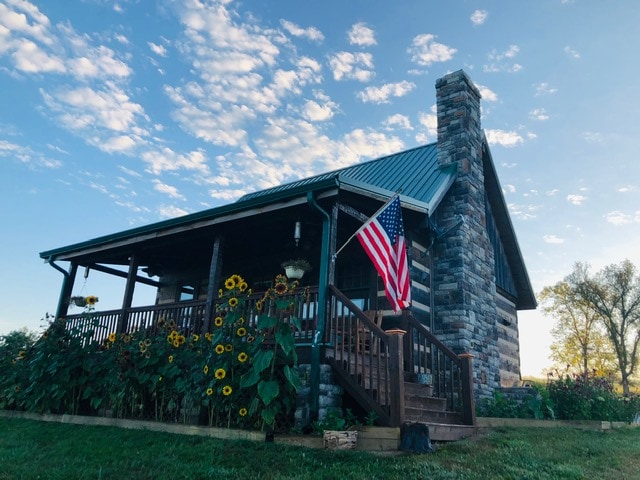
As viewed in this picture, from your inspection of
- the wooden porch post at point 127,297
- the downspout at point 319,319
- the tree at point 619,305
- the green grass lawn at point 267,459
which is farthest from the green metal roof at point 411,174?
the tree at point 619,305

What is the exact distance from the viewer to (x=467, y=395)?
7492 mm

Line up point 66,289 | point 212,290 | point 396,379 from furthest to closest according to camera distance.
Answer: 1. point 66,289
2. point 212,290
3. point 396,379

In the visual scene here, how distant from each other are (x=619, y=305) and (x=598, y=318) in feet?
4.29

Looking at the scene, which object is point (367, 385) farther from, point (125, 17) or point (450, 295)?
point (125, 17)

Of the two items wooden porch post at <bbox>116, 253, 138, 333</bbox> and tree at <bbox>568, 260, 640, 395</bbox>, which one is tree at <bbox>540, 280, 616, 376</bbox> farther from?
wooden porch post at <bbox>116, 253, 138, 333</bbox>

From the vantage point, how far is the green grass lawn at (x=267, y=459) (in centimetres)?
457

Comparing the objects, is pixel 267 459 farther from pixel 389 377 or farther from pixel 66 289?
pixel 66 289

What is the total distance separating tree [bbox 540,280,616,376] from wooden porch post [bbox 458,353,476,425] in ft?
75.6

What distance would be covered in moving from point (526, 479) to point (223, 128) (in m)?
12.0

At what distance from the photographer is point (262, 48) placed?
11.0m

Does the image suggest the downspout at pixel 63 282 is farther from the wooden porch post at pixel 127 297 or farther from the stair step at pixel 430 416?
the stair step at pixel 430 416

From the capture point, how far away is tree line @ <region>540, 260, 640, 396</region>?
25703mm

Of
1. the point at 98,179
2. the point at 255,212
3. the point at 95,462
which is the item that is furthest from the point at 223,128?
the point at 95,462

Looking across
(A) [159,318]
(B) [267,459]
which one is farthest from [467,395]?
(A) [159,318]
